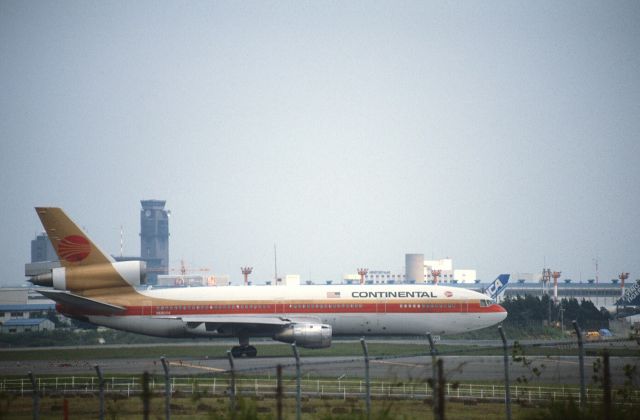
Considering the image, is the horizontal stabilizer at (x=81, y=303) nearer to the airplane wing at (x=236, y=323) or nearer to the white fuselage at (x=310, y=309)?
the white fuselage at (x=310, y=309)

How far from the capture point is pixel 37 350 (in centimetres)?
5669

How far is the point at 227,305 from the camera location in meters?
46.3

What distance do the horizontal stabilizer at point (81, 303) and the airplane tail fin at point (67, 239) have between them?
1976 millimetres

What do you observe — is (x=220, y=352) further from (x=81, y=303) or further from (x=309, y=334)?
(x=81, y=303)

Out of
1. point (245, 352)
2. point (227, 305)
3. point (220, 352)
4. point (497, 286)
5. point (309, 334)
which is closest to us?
point (309, 334)

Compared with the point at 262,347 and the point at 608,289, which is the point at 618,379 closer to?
the point at 262,347

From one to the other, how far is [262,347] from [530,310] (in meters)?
34.9

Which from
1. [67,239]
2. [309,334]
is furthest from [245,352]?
[67,239]

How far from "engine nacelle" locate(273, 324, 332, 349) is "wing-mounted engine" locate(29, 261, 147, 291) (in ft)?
28.2

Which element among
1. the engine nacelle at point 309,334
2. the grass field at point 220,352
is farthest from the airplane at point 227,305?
the grass field at point 220,352

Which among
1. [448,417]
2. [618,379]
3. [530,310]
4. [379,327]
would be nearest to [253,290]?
[379,327]

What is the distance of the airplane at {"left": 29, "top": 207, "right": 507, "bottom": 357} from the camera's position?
45.5 m

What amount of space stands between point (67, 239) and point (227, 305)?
932 cm

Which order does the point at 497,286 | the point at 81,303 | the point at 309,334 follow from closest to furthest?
Result: the point at 309,334, the point at 81,303, the point at 497,286
